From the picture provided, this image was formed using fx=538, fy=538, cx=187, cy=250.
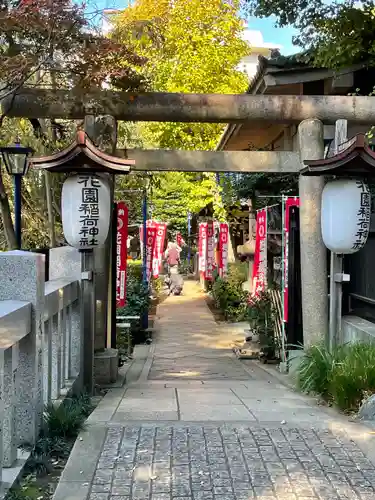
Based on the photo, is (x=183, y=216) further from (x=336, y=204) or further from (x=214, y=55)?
(x=336, y=204)

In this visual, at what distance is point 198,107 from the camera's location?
7887mm

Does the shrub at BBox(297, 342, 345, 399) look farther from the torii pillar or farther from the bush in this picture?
the bush

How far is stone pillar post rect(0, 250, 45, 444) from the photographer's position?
3.79m

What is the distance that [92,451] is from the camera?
13.7 ft

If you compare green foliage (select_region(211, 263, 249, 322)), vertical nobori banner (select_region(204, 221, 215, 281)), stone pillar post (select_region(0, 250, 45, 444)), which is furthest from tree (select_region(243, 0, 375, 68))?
vertical nobori banner (select_region(204, 221, 215, 281))

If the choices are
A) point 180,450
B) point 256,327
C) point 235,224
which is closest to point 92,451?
point 180,450

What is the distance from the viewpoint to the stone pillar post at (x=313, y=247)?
26.2 ft

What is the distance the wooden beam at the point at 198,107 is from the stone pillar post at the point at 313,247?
0.93ft

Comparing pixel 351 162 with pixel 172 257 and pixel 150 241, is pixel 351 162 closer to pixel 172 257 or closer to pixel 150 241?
pixel 150 241

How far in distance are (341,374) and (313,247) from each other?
8.81 feet

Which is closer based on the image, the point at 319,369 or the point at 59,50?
the point at 319,369

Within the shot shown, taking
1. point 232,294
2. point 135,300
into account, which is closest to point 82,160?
point 135,300

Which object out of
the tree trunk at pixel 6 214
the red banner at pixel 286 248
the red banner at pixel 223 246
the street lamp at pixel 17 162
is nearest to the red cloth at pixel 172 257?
the red banner at pixel 223 246

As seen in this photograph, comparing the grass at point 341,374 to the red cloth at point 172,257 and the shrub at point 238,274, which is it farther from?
the red cloth at point 172,257
